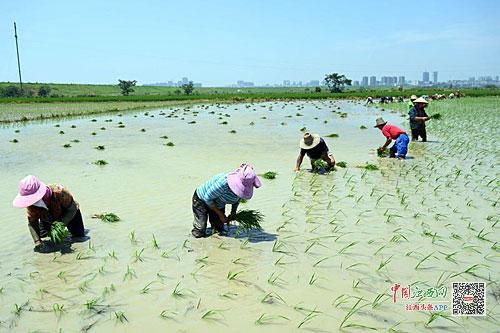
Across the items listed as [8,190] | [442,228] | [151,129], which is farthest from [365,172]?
[151,129]

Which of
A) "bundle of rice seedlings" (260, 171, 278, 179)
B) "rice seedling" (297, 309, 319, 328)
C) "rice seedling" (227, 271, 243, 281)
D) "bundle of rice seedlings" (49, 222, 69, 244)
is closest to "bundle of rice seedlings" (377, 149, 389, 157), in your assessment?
"bundle of rice seedlings" (260, 171, 278, 179)

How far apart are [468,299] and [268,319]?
171 centimetres

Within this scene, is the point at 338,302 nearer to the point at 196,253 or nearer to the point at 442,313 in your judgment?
the point at 442,313

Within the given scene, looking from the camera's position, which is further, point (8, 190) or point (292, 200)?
point (8, 190)

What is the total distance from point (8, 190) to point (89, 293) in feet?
16.1

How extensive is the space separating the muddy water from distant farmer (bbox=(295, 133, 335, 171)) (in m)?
0.40

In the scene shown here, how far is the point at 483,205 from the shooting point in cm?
592

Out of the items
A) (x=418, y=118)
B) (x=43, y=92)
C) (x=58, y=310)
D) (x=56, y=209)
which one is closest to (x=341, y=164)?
(x=418, y=118)

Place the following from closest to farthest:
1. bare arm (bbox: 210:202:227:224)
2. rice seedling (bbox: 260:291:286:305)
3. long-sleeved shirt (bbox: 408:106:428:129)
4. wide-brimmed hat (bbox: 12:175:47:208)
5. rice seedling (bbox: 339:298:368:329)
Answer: rice seedling (bbox: 339:298:368:329), rice seedling (bbox: 260:291:286:305), wide-brimmed hat (bbox: 12:175:47:208), bare arm (bbox: 210:202:227:224), long-sleeved shirt (bbox: 408:106:428:129)

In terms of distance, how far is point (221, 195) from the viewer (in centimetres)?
464

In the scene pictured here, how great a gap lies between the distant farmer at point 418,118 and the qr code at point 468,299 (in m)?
8.67

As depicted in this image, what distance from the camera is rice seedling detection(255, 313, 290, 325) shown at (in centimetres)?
321

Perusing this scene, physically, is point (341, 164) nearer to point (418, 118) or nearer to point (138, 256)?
point (418, 118)

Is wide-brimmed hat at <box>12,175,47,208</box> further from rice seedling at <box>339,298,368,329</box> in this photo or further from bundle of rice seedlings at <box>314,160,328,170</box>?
bundle of rice seedlings at <box>314,160,328,170</box>
